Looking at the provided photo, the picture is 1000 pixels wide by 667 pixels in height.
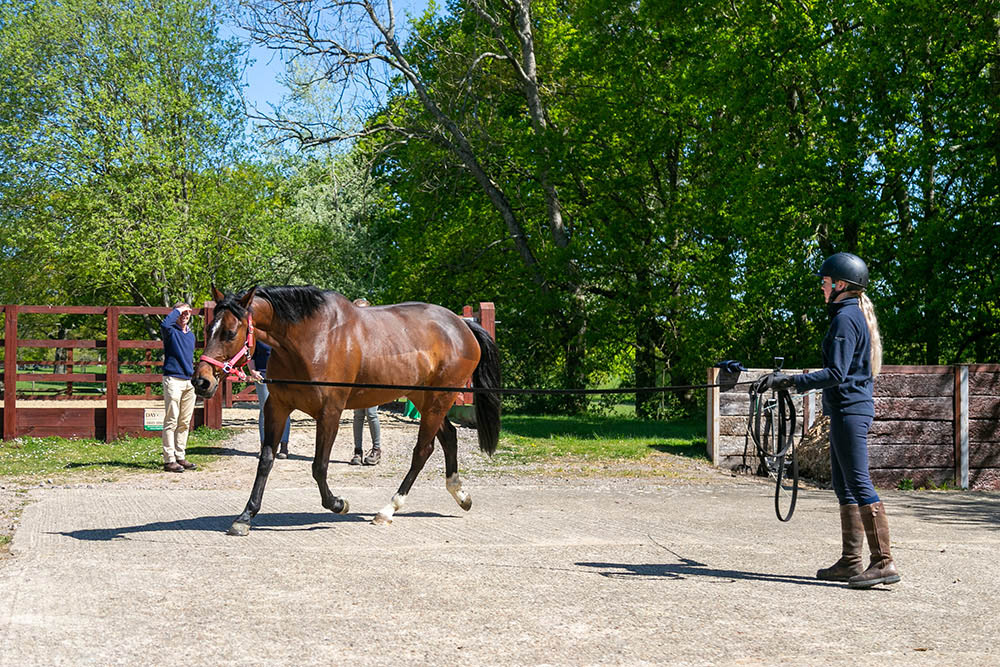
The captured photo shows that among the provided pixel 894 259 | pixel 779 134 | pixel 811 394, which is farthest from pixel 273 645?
pixel 779 134

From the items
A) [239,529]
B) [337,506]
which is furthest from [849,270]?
[239,529]

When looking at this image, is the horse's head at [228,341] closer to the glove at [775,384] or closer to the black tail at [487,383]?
the black tail at [487,383]

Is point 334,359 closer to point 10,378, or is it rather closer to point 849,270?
point 849,270

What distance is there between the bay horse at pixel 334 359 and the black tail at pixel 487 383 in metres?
0.02

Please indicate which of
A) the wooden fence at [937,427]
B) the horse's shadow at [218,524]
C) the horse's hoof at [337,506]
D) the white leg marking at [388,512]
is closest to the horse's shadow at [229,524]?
the horse's shadow at [218,524]

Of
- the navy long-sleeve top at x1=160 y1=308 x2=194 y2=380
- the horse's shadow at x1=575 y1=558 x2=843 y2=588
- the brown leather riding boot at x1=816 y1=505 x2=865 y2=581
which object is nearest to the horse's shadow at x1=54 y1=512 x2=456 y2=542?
the horse's shadow at x1=575 y1=558 x2=843 y2=588

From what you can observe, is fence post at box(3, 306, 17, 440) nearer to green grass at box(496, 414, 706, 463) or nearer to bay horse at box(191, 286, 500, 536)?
green grass at box(496, 414, 706, 463)

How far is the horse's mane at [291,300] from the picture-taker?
28.1 feet

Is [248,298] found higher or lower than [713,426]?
higher

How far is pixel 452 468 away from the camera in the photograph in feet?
32.0

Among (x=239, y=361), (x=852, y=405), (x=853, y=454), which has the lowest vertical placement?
(x=853, y=454)

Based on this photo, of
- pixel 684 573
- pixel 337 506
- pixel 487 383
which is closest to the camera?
pixel 684 573

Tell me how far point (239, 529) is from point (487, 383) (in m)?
3.20

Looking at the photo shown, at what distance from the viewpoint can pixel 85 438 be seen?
16219mm
